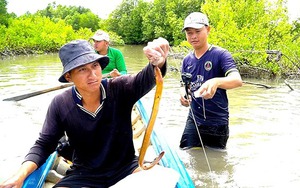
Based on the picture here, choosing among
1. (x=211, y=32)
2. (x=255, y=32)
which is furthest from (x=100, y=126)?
(x=211, y=32)

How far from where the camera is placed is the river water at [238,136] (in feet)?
14.6

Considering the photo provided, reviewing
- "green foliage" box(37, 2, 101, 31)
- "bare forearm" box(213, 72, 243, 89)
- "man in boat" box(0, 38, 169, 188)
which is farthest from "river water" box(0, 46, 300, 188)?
"green foliage" box(37, 2, 101, 31)

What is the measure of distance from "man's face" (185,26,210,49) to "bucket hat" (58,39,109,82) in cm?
163

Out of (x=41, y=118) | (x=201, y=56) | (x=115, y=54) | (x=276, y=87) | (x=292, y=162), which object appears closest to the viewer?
(x=201, y=56)

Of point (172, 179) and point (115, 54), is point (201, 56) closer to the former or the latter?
point (172, 179)

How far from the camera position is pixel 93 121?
2.45 meters

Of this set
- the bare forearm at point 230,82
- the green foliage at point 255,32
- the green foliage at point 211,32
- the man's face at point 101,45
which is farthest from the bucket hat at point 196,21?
the green foliage at point 255,32

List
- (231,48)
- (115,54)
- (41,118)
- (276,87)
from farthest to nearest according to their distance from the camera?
(231,48), (276,87), (41,118), (115,54)

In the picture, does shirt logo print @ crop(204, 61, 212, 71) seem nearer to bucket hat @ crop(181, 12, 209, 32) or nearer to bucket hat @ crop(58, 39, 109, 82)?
bucket hat @ crop(181, 12, 209, 32)

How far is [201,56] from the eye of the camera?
3.86 meters

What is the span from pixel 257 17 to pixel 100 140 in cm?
1590

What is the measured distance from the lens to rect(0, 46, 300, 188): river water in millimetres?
4441

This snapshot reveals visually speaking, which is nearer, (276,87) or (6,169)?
(6,169)

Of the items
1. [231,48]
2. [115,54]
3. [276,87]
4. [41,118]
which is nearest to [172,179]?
[115,54]
